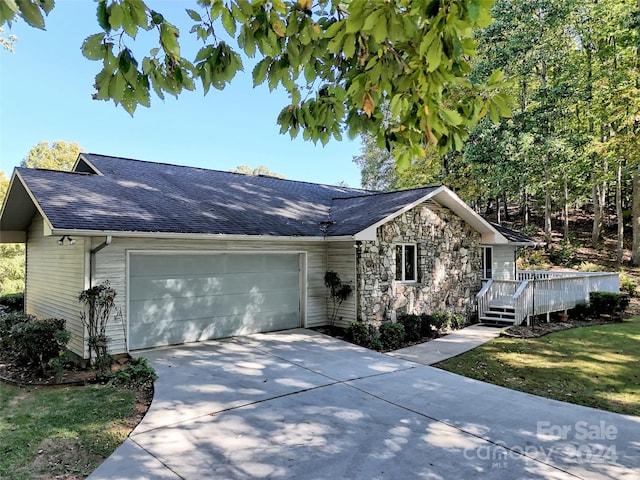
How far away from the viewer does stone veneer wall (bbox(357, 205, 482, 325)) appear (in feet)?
34.3

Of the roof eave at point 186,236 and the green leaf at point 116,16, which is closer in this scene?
the green leaf at point 116,16

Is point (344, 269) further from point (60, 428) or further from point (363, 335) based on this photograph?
point (60, 428)

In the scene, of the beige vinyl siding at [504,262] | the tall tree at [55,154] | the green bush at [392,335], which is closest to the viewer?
the green bush at [392,335]

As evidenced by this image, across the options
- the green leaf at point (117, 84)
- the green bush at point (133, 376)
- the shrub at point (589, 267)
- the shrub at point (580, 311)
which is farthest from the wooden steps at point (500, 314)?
the green leaf at point (117, 84)

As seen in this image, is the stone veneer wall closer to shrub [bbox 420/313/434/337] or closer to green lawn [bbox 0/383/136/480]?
shrub [bbox 420/313/434/337]

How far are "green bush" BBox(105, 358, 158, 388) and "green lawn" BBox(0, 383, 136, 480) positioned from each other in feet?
0.79

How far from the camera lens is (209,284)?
9367 millimetres

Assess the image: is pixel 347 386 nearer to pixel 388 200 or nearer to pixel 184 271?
pixel 184 271

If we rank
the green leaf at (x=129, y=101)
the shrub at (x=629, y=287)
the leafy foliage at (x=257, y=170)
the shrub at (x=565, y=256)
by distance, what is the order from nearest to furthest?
1. the green leaf at (x=129, y=101)
2. the shrub at (x=629, y=287)
3. the shrub at (x=565, y=256)
4. the leafy foliage at (x=257, y=170)

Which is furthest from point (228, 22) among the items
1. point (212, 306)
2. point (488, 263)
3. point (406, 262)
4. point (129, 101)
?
point (488, 263)

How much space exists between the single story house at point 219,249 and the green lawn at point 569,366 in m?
2.64

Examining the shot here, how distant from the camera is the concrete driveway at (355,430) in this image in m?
4.16

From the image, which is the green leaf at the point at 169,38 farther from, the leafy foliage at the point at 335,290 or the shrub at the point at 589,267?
the shrub at the point at 589,267

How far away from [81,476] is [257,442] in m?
1.77
